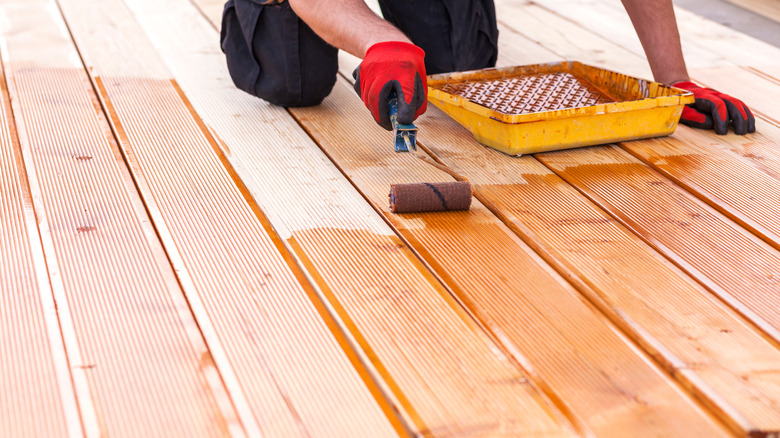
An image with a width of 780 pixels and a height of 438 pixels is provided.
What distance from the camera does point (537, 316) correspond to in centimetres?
119

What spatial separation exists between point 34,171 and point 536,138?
1.08 meters

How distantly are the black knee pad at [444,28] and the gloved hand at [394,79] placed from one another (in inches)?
28.6

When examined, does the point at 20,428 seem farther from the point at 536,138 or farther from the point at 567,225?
the point at 536,138

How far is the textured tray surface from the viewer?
189 cm

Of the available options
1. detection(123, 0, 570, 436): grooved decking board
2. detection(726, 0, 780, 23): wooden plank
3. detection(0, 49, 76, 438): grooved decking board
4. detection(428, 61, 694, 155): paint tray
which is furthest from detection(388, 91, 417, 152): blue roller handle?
detection(726, 0, 780, 23): wooden plank

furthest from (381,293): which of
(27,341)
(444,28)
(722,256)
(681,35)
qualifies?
(681,35)

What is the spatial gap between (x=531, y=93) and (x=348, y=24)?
54 centimetres

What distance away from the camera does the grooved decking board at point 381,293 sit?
99 centimetres

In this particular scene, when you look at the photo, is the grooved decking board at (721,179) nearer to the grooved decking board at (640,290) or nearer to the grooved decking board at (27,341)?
the grooved decking board at (640,290)

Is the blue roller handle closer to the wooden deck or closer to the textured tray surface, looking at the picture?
the wooden deck

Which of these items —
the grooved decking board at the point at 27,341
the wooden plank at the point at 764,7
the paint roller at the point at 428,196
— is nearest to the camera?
the grooved decking board at the point at 27,341

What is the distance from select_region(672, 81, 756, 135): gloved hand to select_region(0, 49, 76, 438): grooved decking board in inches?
61.5

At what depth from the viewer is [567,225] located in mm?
1477

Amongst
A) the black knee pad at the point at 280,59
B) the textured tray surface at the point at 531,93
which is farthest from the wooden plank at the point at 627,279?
the black knee pad at the point at 280,59
